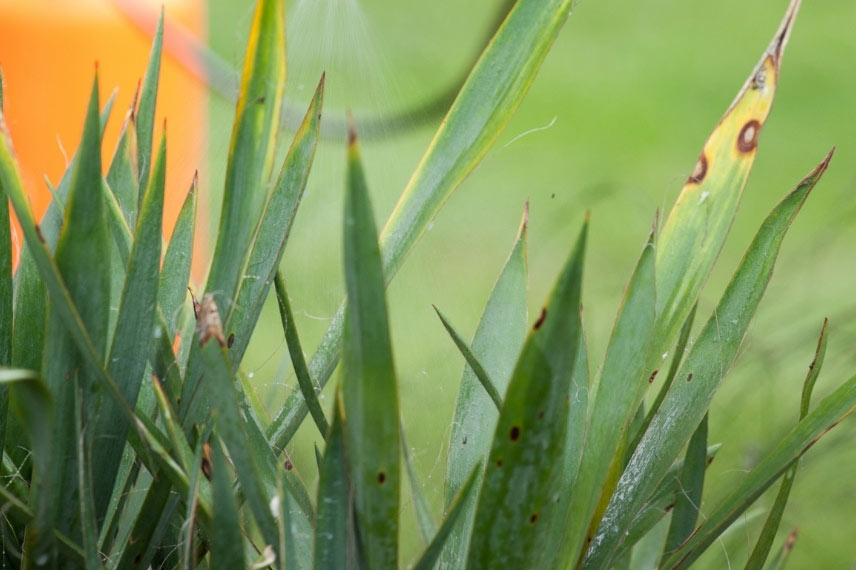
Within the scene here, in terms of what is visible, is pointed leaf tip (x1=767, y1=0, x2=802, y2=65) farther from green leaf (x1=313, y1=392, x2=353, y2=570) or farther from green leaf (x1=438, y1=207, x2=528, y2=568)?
green leaf (x1=313, y1=392, x2=353, y2=570)

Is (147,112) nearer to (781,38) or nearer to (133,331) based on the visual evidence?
(133,331)

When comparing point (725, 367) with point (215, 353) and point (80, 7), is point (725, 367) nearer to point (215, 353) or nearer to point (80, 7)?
point (215, 353)

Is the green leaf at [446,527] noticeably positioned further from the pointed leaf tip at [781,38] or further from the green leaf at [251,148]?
the pointed leaf tip at [781,38]

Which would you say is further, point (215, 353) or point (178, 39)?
point (178, 39)

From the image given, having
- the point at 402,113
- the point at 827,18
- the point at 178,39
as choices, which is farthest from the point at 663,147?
the point at 402,113

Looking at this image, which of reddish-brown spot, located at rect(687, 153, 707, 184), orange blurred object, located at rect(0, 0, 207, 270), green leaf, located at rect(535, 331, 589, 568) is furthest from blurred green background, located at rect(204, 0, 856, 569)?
orange blurred object, located at rect(0, 0, 207, 270)

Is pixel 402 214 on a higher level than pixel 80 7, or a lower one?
lower
